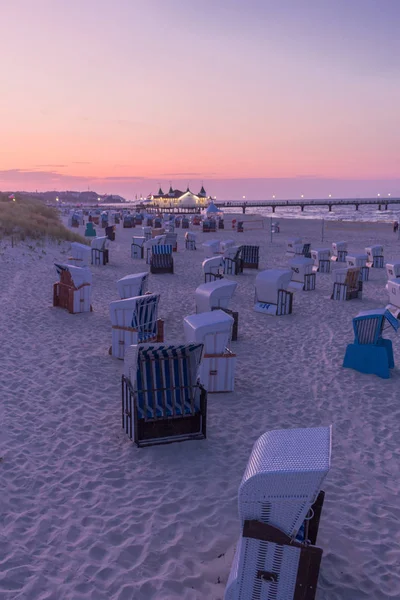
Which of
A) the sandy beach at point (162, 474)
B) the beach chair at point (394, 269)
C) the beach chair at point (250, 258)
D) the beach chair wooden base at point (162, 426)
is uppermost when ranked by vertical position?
the beach chair at point (394, 269)

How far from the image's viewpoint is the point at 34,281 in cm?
1688

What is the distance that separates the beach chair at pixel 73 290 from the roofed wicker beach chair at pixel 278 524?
9.88 meters

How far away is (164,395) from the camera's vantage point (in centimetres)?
630

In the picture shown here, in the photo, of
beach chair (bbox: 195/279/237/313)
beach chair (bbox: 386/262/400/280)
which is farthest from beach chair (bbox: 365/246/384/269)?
beach chair (bbox: 195/279/237/313)

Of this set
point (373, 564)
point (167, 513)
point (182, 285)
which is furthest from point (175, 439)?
point (182, 285)

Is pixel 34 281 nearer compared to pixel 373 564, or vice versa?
pixel 373 564

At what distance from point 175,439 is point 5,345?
17.1 feet

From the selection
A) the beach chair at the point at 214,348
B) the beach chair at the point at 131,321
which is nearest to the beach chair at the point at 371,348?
the beach chair at the point at 214,348

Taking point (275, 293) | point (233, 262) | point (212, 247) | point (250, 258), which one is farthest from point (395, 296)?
point (212, 247)

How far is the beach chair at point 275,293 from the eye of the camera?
1357 centimetres

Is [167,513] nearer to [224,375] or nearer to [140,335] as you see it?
[224,375]

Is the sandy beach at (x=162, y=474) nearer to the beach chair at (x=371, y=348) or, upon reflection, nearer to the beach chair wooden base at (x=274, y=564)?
the beach chair at (x=371, y=348)

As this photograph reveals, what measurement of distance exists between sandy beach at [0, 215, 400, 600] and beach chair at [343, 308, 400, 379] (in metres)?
0.21

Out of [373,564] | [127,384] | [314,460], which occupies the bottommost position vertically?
[373,564]
